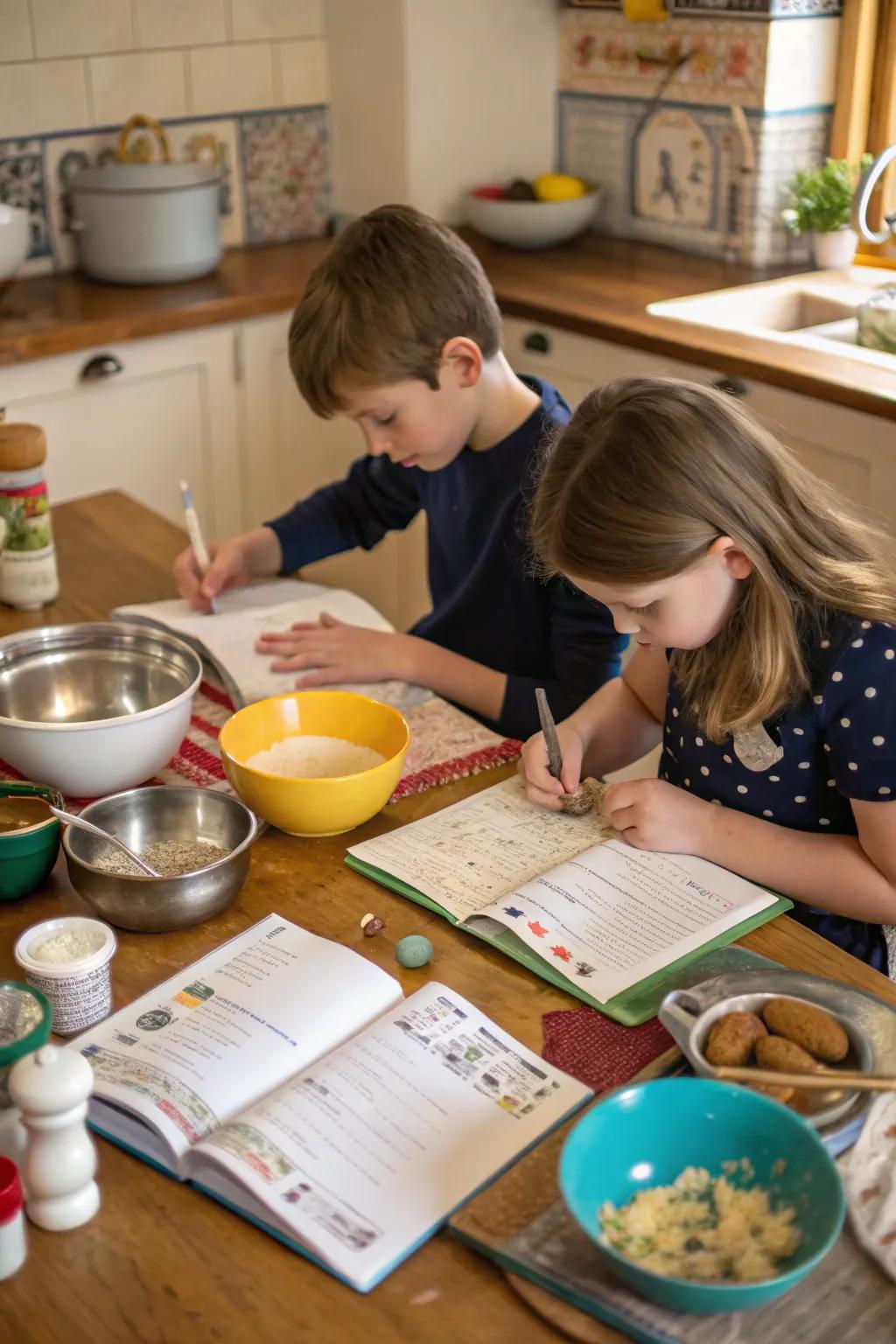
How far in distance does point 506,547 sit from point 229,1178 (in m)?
1.02

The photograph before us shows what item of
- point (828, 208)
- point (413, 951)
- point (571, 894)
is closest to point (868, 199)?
point (828, 208)

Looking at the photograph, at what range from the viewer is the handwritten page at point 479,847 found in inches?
46.9

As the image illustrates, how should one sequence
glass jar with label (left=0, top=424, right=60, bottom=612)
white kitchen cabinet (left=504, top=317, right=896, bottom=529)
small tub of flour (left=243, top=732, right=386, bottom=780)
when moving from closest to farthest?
small tub of flour (left=243, top=732, right=386, bottom=780) → glass jar with label (left=0, top=424, right=60, bottom=612) → white kitchen cabinet (left=504, top=317, right=896, bottom=529)

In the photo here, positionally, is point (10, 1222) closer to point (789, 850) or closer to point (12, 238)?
point (789, 850)

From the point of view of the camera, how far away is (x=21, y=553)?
1.73 m

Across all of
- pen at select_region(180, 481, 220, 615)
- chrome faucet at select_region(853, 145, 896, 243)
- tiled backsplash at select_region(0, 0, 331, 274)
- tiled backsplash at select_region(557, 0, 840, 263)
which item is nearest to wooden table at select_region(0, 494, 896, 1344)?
pen at select_region(180, 481, 220, 615)

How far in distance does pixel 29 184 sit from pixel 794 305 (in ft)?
4.97

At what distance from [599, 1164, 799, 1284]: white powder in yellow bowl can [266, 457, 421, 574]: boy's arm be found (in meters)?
1.22

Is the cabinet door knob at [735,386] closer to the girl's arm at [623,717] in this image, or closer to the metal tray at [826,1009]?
the girl's arm at [623,717]

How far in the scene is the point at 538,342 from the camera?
2.64 m

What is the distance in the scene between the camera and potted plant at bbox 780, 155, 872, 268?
268 centimetres

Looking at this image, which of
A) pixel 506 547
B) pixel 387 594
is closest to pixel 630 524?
pixel 506 547

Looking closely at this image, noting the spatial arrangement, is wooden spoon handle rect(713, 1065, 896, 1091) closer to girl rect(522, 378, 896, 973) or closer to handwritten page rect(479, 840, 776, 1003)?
handwritten page rect(479, 840, 776, 1003)

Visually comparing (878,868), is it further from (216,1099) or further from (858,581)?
(216,1099)
